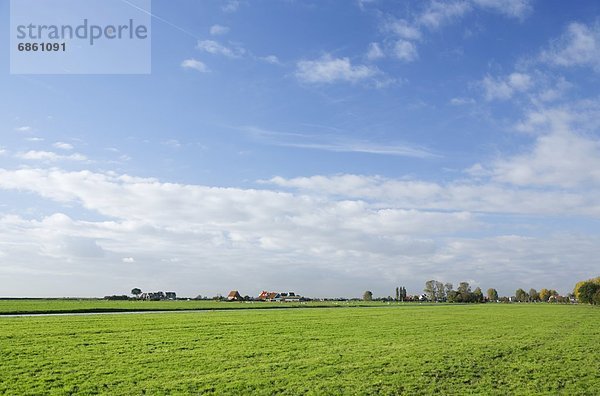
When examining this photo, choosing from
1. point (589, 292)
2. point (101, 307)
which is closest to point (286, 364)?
point (101, 307)

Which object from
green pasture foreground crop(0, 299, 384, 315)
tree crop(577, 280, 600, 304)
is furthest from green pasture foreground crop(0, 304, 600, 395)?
tree crop(577, 280, 600, 304)

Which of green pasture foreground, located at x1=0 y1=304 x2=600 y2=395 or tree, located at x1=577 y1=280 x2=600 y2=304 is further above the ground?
green pasture foreground, located at x1=0 y1=304 x2=600 y2=395

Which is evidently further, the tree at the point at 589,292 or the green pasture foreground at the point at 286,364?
the tree at the point at 589,292

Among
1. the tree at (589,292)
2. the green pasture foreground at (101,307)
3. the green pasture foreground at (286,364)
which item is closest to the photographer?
the green pasture foreground at (286,364)

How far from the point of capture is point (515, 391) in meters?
20.1

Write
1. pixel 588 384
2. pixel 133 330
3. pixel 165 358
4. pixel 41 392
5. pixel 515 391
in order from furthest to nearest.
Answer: pixel 133 330
pixel 165 358
pixel 588 384
pixel 515 391
pixel 41 392

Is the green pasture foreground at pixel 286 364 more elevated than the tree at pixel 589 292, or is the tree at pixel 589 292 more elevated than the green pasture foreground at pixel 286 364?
the green pasture foreground at pixel 286 364

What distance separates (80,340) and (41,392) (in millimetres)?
15179

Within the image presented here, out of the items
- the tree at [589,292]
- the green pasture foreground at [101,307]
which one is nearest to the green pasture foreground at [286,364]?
the green pasture foreground at [101,307]

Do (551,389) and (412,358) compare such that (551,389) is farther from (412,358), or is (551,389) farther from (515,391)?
(412,358)

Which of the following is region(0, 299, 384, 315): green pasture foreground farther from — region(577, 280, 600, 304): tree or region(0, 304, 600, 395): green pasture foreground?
region(577, 280, 600, 304): tree

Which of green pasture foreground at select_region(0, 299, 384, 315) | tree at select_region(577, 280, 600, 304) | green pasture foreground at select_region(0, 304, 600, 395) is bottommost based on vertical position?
tree at select_region(577, 280, 600, 304)

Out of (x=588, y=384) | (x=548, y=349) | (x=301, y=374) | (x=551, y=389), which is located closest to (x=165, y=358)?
(x=301, y=374)

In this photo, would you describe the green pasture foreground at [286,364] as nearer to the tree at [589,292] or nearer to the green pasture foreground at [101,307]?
the green pasture foreground at [101,307]
